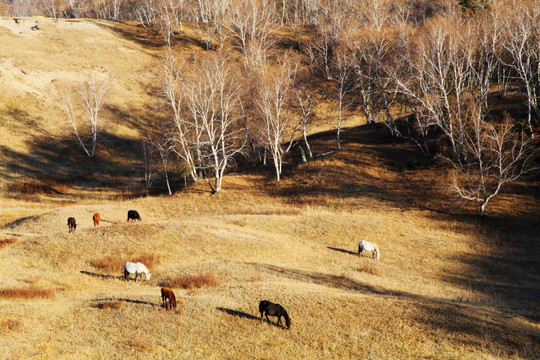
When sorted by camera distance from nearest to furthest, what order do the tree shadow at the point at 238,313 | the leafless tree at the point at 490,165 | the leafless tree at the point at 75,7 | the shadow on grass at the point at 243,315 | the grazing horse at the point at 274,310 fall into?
the grazing horse at the point at 274,310 → the shadow on grass at the point at 243,315 → the tree shadow at the point at 238,313 → the leafless tree at the point at 490,165 → the leafless tree at the point at 75,7

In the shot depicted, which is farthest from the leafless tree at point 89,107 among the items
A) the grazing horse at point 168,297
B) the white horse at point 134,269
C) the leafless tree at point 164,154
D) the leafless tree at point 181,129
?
the grazing horse at point 168,297

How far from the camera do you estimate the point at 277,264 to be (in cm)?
2852

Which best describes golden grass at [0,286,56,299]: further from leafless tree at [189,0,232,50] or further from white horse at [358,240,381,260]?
leafless tree at [189,0,232,50]

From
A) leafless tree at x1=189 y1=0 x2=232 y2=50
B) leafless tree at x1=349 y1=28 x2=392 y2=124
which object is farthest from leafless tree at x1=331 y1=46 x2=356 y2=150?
leafless tree at x1=189 y1=0 x2=232 y2=50

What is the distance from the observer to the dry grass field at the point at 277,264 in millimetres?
16797

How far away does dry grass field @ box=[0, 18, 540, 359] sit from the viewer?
661 inches

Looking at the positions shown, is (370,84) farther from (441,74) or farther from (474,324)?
(474,324)

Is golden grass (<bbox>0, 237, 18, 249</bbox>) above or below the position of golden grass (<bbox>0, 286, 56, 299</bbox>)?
above

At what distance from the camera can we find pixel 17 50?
9000 centimetres

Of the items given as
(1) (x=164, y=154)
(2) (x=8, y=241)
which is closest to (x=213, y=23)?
(1) (x=164, y=154)

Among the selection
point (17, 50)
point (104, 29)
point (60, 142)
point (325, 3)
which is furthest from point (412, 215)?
point (325, 3)

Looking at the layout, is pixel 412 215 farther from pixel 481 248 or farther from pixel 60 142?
pixel 60 142

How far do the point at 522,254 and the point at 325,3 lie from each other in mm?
130194

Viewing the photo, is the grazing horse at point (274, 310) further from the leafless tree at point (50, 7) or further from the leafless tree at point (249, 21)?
the leafless tree at point (50, 7)
